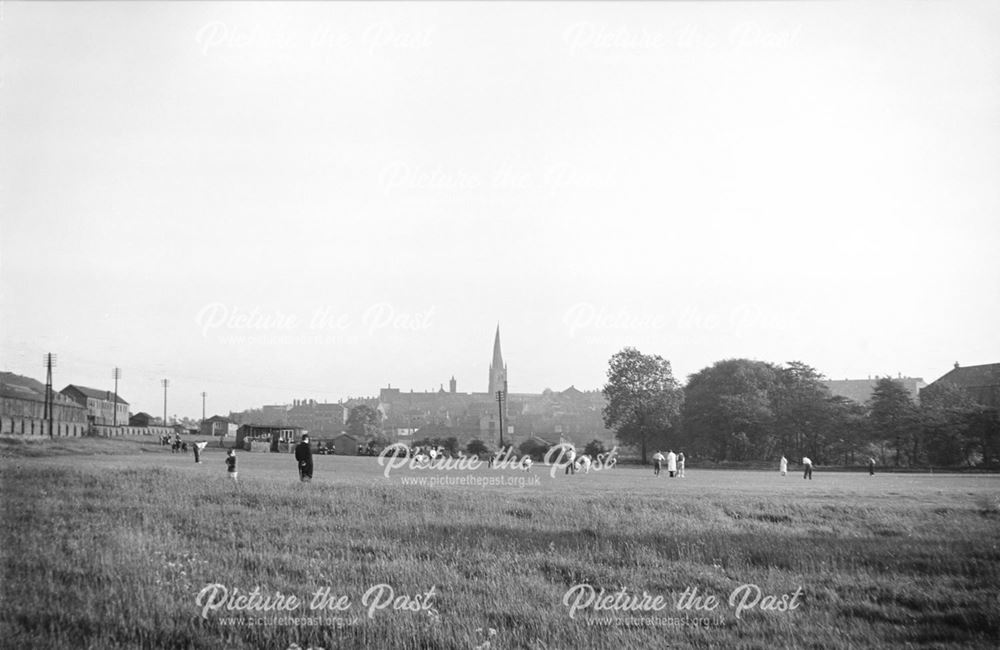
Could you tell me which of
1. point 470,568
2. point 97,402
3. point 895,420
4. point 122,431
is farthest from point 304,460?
point 97,402

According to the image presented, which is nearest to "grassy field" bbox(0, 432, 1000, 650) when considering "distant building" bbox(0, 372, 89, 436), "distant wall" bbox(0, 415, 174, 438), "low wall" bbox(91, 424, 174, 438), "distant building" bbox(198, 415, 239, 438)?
"distant wall" bbox(0, 415, 174, 438)

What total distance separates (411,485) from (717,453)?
6261cm

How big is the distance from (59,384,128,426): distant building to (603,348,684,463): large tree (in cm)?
8252

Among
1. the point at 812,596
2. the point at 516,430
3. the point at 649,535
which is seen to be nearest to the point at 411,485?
the point at 649,535

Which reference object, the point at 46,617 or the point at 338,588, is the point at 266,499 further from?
the point at 46,617

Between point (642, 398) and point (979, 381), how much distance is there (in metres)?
46.5

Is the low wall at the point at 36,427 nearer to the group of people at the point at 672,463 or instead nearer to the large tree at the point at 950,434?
the group of people at the point at 672,463

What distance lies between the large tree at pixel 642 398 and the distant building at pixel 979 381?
32.4 metres

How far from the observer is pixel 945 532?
20.8 m

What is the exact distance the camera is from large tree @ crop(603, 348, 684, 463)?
84125 mm

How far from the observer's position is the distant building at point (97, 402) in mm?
122625

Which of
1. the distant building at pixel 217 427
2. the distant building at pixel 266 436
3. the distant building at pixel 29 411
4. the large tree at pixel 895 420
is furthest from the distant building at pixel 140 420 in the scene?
the large tree at pixel 895 420

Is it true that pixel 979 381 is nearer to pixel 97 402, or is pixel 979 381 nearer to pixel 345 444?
pixel 345 444

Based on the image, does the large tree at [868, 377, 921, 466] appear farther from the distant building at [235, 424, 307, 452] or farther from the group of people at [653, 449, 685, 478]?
the distant building at [235, 424, 307, 452]
